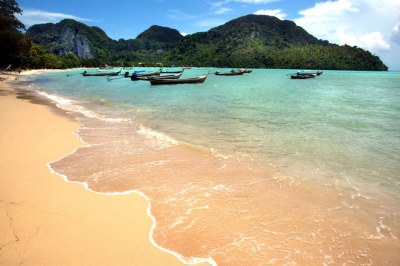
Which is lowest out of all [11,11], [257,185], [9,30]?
[257,185]

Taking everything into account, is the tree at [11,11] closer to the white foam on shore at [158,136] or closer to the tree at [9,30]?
the tree at [9,30]

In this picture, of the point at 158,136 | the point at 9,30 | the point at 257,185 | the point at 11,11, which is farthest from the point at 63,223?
the point at 11,11

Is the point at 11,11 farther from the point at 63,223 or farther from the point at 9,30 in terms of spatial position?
the point at 63,223

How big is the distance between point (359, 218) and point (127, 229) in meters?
4.43

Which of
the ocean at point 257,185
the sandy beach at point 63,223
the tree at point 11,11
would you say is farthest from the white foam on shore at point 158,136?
the tree at point 11,11

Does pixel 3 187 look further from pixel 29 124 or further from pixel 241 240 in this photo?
pixel 29 124

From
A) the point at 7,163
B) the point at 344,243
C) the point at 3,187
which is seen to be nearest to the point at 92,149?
the point at 7,163

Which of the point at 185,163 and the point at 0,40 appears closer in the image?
the point at 185,163

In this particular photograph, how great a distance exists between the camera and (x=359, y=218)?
198 inches

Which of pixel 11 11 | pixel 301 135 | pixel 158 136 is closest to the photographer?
pixel 158 136

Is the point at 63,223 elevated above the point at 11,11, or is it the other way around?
the point at 11,11

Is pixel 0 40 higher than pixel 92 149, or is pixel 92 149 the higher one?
pixel 0 40

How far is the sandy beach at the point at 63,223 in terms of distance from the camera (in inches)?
146

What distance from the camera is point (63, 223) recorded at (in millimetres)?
4461
